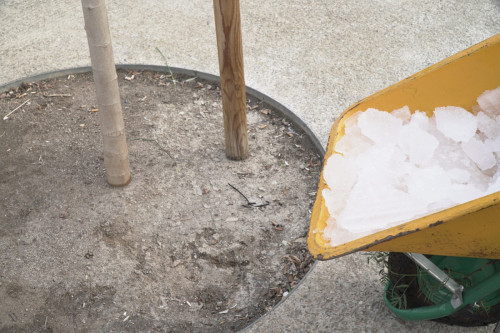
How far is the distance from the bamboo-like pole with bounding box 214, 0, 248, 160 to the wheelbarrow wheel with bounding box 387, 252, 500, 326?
1217mm

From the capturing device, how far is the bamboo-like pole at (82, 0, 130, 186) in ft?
8.42

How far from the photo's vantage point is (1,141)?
11.0ft

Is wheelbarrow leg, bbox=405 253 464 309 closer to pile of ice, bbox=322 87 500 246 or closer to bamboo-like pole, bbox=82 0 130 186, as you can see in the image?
pile of ice, bbox=322 87 500 246

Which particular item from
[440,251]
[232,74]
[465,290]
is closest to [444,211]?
[440,251]

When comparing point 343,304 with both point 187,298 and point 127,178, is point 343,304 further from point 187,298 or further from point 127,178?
point 127,178

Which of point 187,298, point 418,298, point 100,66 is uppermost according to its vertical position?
point 100,66

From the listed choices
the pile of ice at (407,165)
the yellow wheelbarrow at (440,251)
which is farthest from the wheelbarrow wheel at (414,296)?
the pile of ice at (407,165)

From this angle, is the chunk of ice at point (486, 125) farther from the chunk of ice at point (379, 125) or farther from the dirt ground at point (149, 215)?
the dirt ground at point (149, 215)

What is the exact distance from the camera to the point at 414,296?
2.27 m

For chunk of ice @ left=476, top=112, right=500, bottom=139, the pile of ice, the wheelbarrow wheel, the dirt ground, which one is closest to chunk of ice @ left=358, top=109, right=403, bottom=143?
the pile of ice

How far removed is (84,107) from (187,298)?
162 cm

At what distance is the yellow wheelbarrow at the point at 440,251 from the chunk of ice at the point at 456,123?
0.02 metres

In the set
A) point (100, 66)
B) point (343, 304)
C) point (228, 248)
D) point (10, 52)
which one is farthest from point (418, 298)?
point (10, 52)

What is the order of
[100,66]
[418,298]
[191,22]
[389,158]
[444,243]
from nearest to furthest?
[444,243], [389,158], [418,298], [100,66], [191,22]
